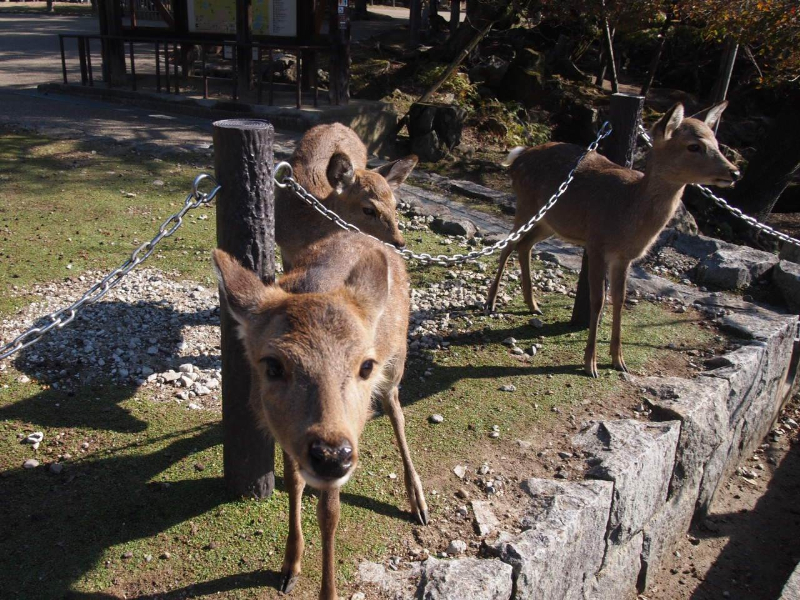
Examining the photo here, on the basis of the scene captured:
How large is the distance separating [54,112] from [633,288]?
10.0m

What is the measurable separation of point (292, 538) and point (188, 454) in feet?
3.51

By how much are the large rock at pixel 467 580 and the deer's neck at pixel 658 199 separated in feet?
11.0

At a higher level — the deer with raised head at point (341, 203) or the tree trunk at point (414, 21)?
the tree trunk at point (414, 21)

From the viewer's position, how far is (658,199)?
555 centimetres

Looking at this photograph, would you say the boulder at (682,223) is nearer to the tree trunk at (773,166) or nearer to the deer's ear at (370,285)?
the tree trunk at (773,166)

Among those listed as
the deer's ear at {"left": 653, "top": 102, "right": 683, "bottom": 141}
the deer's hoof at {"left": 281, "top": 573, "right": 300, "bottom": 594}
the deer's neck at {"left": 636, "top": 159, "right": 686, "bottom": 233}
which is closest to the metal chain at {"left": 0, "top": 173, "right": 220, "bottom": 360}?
the deer's hoof at {"left": 281, "top": 573, "right": 300, "bottom": 594}

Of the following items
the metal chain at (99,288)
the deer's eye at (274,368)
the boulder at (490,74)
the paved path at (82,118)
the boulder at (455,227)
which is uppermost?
the boulder at (490,74)

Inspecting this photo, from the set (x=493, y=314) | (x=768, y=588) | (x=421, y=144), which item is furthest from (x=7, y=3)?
(x=768, y=588)

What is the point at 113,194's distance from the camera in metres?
8.05

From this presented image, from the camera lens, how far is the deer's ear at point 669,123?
558 centimetres

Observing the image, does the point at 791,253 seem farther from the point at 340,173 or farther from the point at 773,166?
the point at 340,173

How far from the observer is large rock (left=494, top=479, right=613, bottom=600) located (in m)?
3.30

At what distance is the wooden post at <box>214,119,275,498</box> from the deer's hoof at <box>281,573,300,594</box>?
58 centimetres

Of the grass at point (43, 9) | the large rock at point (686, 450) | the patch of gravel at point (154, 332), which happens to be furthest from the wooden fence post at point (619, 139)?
the grass at point (43, 9)
